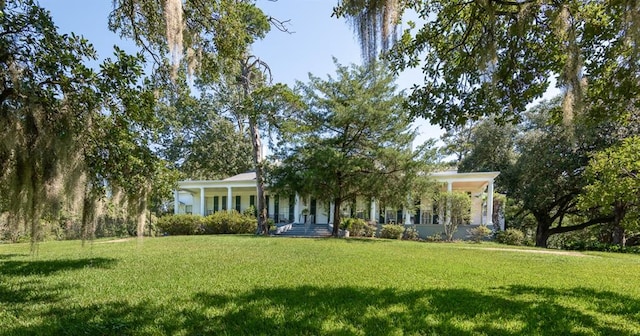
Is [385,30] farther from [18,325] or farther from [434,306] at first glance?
[18,325]

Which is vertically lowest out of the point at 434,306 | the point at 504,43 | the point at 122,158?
the point at 434,306

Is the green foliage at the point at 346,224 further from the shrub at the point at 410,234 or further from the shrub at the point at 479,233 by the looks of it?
the shrub at the point at 479,233

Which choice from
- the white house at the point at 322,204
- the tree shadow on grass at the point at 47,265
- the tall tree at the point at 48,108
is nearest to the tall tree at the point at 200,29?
the tall tree at the point at 48,108

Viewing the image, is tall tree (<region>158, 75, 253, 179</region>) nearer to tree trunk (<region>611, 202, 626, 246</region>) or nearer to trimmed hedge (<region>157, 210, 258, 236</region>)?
trimmed hedge (<region>157, 210, 258, 236</region>)

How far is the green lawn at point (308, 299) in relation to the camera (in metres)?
3.29

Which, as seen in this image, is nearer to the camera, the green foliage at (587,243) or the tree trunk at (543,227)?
the green foliage at (587,243)

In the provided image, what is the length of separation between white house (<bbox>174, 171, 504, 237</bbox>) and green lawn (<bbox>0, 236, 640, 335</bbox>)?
10255 millimetres

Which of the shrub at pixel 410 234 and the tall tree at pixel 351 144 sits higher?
the tall tree at pixel 351 144

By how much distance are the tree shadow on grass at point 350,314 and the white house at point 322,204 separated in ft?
40.1

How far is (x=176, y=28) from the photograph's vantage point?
11.0ft

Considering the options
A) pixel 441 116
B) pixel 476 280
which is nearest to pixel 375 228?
pixel 476 280

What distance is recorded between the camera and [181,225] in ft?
64.4

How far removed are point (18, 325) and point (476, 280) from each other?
5.94m

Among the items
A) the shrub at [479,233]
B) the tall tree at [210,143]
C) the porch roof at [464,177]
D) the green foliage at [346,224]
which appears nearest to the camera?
the shrub at [479,233]
